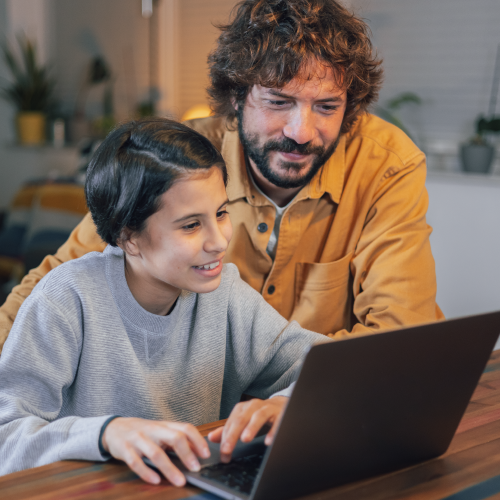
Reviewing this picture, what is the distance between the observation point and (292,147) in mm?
1357

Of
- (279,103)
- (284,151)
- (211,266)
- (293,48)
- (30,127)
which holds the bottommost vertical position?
(30,127)

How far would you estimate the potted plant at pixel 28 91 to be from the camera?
4141 millimetres

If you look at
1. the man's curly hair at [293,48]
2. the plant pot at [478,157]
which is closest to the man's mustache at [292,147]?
the man's curly hair at [293,48]

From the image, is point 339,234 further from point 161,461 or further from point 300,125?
point 161,461

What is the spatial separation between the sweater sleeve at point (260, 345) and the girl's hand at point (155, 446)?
36cm

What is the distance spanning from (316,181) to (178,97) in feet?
9.82

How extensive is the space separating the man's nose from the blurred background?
365mm

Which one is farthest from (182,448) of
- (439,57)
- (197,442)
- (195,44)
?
(195,44)

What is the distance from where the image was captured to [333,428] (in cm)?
62

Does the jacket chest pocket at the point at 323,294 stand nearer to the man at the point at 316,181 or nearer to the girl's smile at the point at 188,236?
the man at the point at 316,181

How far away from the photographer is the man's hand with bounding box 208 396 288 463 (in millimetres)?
708

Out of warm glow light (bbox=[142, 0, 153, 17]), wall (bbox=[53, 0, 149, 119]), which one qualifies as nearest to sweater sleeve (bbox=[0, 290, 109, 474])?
wall (bbox=[53, 0, 149, 119])

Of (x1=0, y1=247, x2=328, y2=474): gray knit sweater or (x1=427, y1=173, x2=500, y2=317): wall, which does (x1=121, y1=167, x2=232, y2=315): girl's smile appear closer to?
(x1=0, y1=247, x2=328, y2=474): gray knit sweater

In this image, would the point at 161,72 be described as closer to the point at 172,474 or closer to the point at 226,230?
the point at 226,230
